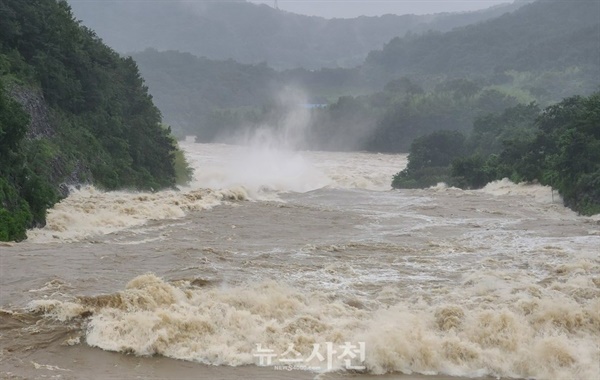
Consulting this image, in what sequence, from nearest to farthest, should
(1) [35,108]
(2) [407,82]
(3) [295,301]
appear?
(3) [295,301]
(1) [35,108]
(2) [407,82]

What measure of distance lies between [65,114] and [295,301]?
67.2 feet

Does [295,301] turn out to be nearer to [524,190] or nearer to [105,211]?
[105,211]

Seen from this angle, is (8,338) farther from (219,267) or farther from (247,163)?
(247,163)

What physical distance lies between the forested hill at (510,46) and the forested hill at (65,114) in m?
79.8

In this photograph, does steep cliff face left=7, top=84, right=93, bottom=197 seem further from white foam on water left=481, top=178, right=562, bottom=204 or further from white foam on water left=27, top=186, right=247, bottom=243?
white foam on water left=481, top=178, right=562, bottom=204

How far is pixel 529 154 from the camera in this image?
32.9m

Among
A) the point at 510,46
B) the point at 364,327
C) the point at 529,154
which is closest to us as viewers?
the point at 364,327

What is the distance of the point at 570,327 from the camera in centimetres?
1035

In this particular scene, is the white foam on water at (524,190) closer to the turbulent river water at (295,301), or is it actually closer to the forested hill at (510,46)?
the turbulent river water at (295,301)

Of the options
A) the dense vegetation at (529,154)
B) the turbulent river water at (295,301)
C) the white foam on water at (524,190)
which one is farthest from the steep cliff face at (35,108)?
the white foam on water at (524,190)

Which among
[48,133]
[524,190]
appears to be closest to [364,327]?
[48,133]

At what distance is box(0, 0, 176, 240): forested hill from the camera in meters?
19.0

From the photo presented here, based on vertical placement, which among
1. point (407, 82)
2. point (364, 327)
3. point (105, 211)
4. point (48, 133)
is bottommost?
point (364, 327)

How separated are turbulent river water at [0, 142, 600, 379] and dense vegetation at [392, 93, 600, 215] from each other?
7.21 m
